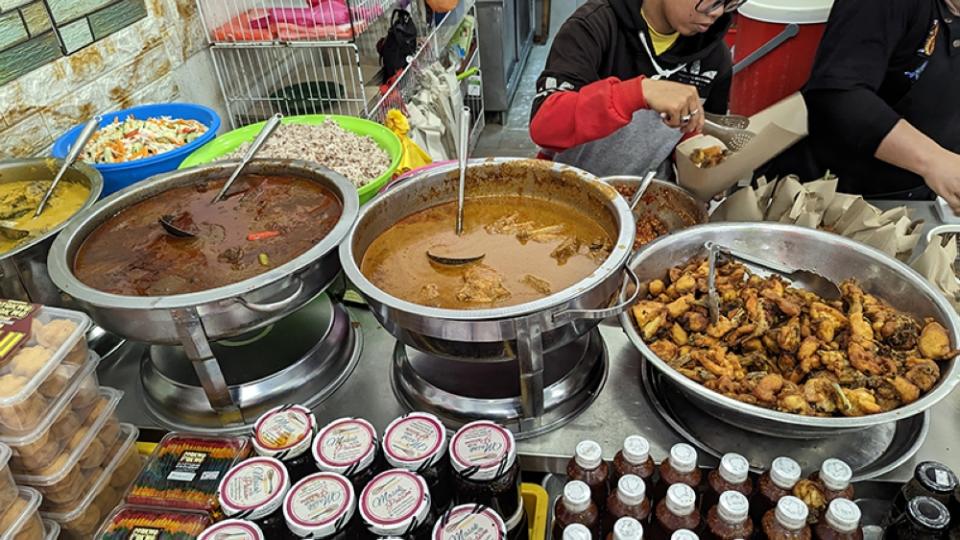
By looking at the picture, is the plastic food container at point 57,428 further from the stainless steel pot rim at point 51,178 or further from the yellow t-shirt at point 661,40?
the yellow t-shirt at point 661,40

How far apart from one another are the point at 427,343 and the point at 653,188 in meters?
1.07

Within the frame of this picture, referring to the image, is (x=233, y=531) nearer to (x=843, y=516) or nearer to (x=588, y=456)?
(x=588, y=456)

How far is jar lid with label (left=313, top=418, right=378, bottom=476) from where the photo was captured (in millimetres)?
1077

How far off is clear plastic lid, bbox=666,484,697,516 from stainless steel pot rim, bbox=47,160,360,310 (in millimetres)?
774

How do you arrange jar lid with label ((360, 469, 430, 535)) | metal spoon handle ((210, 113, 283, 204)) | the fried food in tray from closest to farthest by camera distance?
jar lid with label ((360, 469, 430, 535)) < the fried food in tray < metal spoon handle ((210, 113, 283, 204))

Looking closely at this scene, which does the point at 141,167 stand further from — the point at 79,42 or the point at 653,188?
the point at 653,188

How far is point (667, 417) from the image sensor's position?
1304 millimetres

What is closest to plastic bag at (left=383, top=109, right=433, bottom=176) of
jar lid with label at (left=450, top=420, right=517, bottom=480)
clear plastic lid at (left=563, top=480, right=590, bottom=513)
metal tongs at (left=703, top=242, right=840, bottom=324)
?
metal tongs at (left=703, top=242, right=840, bottom=324)

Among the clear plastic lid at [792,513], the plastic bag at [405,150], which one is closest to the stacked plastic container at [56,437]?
the plastic bag at [405,150]

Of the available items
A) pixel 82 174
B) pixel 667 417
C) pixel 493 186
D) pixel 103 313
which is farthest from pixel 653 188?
pixel 82 174

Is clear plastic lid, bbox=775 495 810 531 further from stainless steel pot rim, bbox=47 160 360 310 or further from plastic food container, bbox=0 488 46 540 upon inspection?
plastic food container, bbox=0 488 46 540

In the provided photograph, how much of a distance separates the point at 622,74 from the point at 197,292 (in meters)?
1.67

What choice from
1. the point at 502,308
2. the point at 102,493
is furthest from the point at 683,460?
the point at 102,493

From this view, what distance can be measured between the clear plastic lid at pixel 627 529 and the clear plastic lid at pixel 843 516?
0.29 metres
